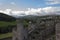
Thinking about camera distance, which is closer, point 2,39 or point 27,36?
point 27,36

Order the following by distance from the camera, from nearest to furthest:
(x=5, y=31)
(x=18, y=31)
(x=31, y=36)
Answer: (x=18, y=31)
(x=31, y=36)
(x=5, y=31)

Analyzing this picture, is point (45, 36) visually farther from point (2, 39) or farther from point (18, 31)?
point (2, 39)

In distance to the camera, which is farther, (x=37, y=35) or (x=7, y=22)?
(x=7, y=22)

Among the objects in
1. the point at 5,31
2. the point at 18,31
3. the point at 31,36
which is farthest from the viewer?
the point at 5,31

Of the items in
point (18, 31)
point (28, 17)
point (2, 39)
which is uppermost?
point (28, 17)

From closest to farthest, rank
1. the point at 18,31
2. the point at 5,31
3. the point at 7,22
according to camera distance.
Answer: the point at 18,31
the point at 5,31
the point at 7,22

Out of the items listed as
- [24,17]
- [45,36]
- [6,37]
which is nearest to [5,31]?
[6,37]

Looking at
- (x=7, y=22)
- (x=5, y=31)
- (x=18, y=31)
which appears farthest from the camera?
(x=7, y=22)

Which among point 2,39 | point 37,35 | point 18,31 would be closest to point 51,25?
point 37,35

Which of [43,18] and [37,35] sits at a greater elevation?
[43,18]

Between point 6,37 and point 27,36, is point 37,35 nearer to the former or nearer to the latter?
point 27,36
